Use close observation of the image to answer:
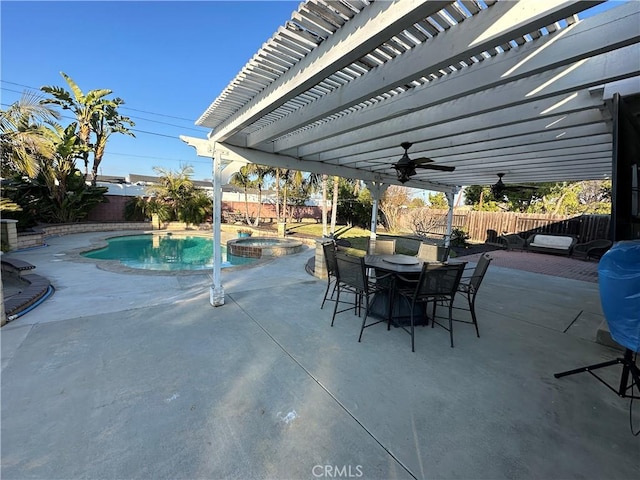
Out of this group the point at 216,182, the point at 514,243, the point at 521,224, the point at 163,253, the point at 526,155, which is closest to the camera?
the point at 216,182

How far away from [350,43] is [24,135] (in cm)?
764

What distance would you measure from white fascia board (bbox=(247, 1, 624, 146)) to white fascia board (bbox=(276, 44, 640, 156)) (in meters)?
0.47

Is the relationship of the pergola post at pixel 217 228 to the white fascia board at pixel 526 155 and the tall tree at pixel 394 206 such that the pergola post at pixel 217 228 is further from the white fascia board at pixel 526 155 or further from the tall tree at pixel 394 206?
the tall tree at pixel 394 206

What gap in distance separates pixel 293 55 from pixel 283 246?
751cm

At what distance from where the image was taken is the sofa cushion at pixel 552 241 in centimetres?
1011

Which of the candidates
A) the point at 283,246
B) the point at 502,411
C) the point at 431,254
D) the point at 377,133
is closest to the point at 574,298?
the point at 431,254

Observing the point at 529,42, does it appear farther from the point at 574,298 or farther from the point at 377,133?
the point at 574,298

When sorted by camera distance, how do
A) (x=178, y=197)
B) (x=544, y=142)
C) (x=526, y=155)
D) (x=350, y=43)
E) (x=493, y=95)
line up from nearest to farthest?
(x=350, y=43) < (x=493, y=95) < (x=544, y=142) < (x=526, y=155) < (x=178, y=197)

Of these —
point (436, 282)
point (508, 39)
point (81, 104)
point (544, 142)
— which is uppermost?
point (81, 104)

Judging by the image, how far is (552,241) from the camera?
34.3ft

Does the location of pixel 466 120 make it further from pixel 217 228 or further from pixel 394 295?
pixel 217 228

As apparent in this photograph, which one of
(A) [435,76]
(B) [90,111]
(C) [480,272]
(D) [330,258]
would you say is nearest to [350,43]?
(A) [435,76]

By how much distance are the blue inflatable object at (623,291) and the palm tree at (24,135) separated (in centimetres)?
901

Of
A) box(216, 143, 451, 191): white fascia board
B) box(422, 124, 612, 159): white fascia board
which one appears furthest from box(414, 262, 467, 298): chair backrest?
box(216, 143, 451, 191): white fascia board
